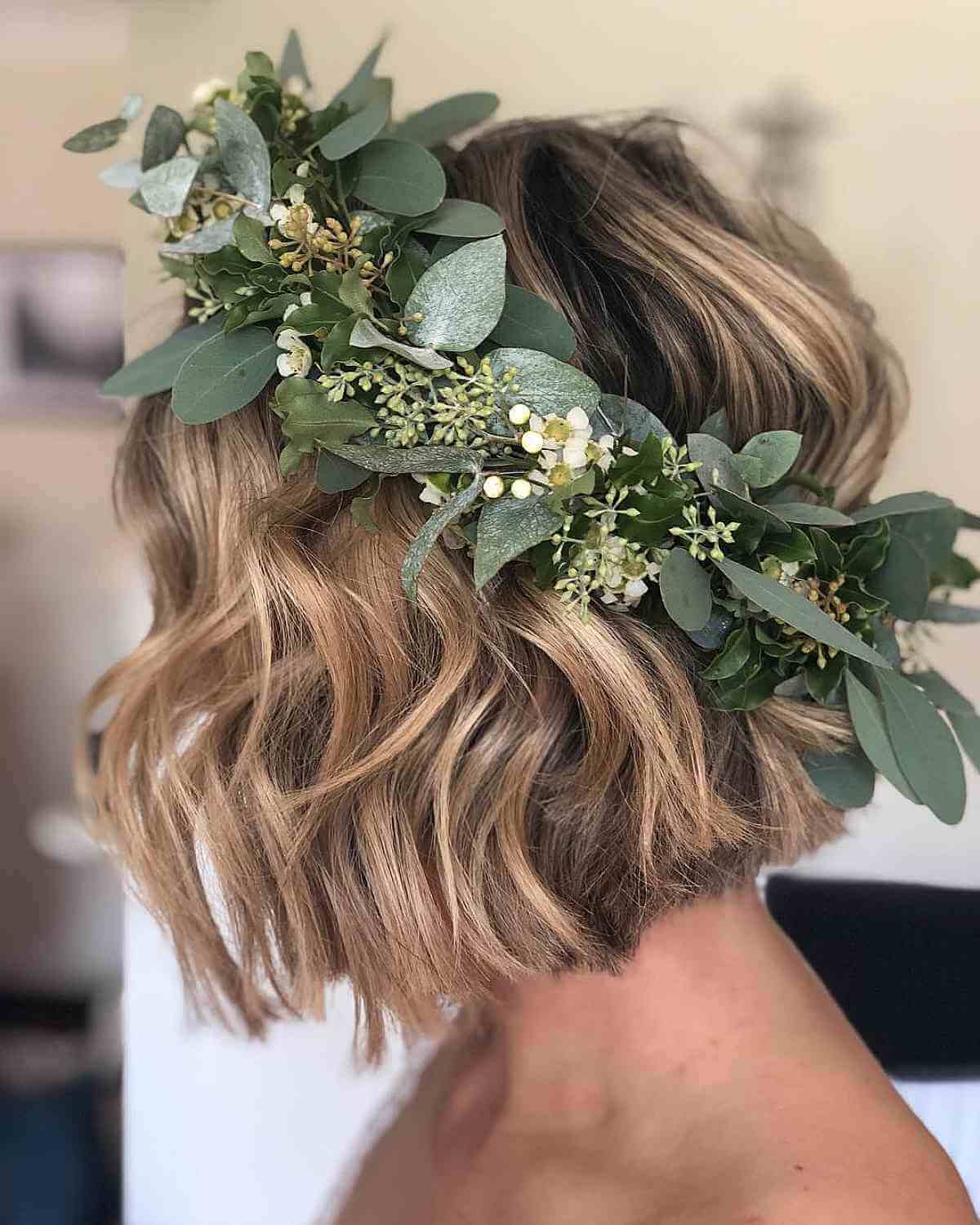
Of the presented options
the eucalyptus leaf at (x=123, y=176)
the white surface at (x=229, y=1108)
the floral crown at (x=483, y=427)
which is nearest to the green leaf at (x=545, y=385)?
the floral crown at (x=483, y=427)

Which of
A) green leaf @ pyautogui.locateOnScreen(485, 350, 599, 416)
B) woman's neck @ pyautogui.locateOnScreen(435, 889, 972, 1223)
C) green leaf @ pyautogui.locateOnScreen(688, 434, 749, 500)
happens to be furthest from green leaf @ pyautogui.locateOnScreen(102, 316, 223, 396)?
woman's neck @ pyautogui.locateOnScreen(435, 889, 972, 1223)

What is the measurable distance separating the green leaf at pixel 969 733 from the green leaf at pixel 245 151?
593 mm

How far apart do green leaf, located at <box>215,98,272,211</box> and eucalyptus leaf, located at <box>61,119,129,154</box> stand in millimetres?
84

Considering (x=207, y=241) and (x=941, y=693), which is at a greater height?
(x=207, y=241)

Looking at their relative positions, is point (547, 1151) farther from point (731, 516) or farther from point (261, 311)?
point (261, 311)

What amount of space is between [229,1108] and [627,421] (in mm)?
810

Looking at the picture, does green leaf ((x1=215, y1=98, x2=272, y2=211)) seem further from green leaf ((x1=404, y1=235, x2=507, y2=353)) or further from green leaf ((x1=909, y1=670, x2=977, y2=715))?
green leaf ((x1=909, y1=670, x2=977, y2=715))

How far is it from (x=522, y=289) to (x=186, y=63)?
0.45 m

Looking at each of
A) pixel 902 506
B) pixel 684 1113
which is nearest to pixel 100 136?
pixel 902 506

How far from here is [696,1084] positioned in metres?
0.67

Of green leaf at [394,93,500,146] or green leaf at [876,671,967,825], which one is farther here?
green leaf at [394,93,500,146]

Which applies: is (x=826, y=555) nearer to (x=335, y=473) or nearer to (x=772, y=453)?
(x=772, y=453)

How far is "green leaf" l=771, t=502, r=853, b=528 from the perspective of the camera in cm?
50

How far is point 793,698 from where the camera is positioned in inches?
23.0
